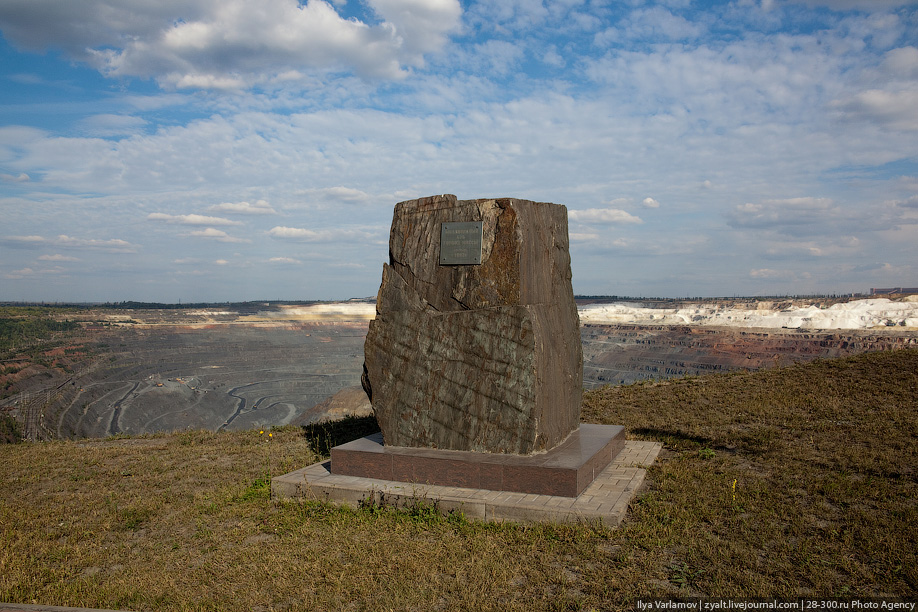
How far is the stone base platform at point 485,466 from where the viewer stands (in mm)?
5215

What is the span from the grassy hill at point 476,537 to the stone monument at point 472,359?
0.62 meters

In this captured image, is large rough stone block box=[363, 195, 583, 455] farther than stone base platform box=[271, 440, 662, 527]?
Yes

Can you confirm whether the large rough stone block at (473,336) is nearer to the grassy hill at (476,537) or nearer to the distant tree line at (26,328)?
the grassy hill at (476,537)

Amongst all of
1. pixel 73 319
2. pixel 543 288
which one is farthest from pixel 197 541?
pixel 73 319

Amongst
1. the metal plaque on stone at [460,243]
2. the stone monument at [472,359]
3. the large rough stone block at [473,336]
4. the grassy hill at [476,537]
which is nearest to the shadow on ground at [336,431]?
the grassy hill at [476,537]

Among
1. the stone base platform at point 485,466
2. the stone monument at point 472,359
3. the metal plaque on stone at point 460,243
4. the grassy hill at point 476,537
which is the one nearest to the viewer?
the grassy hill at point 476,537

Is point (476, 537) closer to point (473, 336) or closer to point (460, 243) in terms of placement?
point (473, 336)

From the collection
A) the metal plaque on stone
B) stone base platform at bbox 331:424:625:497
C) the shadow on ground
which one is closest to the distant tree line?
the shadow on ground

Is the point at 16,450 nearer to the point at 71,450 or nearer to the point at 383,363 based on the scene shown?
the point at 71,450

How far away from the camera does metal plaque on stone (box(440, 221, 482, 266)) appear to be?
5.84 m

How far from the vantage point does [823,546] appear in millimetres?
4059

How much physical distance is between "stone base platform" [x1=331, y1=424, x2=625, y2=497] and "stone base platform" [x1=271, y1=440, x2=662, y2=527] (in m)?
0.06

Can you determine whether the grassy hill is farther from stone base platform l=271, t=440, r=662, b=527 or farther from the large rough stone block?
the large rough stone block

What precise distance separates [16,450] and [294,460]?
5.21 meters
